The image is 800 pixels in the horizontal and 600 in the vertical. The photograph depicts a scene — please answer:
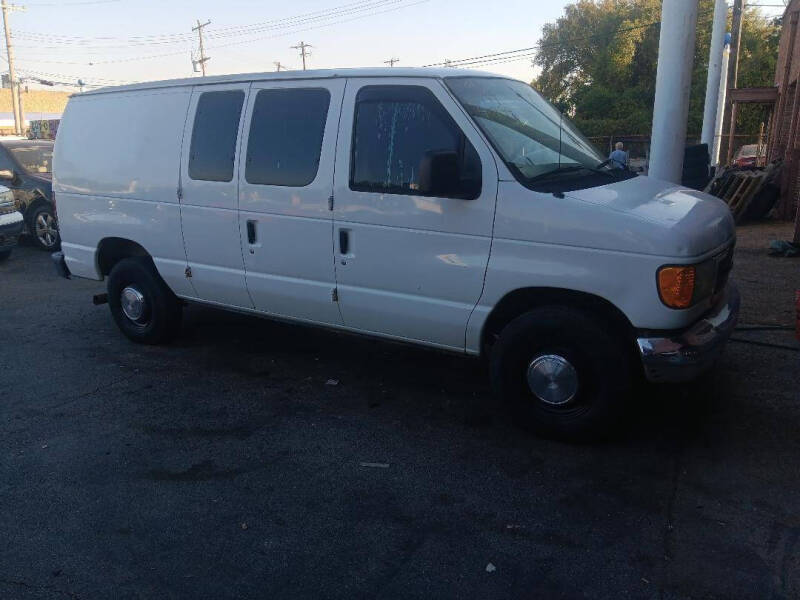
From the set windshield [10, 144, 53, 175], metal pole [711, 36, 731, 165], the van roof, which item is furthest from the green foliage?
the van roof

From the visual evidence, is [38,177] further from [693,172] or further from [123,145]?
[693,172]

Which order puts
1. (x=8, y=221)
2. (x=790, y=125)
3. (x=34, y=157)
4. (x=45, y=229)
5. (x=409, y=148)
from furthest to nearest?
(x=790, y=125) < (x=34, y=157) < (x=45, y=229) < (x=8, y=221) < (x=409, y=148)

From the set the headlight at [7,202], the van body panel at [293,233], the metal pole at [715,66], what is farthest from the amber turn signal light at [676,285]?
the metal pole at [715,66]

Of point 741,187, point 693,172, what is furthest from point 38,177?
point 741,187

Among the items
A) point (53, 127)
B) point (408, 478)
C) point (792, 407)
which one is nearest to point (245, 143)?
point (408, 478)

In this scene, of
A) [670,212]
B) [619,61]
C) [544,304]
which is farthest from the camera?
[619,61]

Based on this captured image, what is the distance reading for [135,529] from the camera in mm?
3520

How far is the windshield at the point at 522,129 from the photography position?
14.2 ft

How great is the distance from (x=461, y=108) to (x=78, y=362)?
13.2 ft

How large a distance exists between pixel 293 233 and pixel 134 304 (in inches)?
84.6

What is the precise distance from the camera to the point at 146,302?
6234 millimetres

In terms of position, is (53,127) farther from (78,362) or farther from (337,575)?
(337,575)

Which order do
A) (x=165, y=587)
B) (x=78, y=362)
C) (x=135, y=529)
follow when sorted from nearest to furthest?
(x=165, y=587)
(x=135, y=529)
(x=78, y=362)

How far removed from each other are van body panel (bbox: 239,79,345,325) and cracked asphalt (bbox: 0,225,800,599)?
696mm
